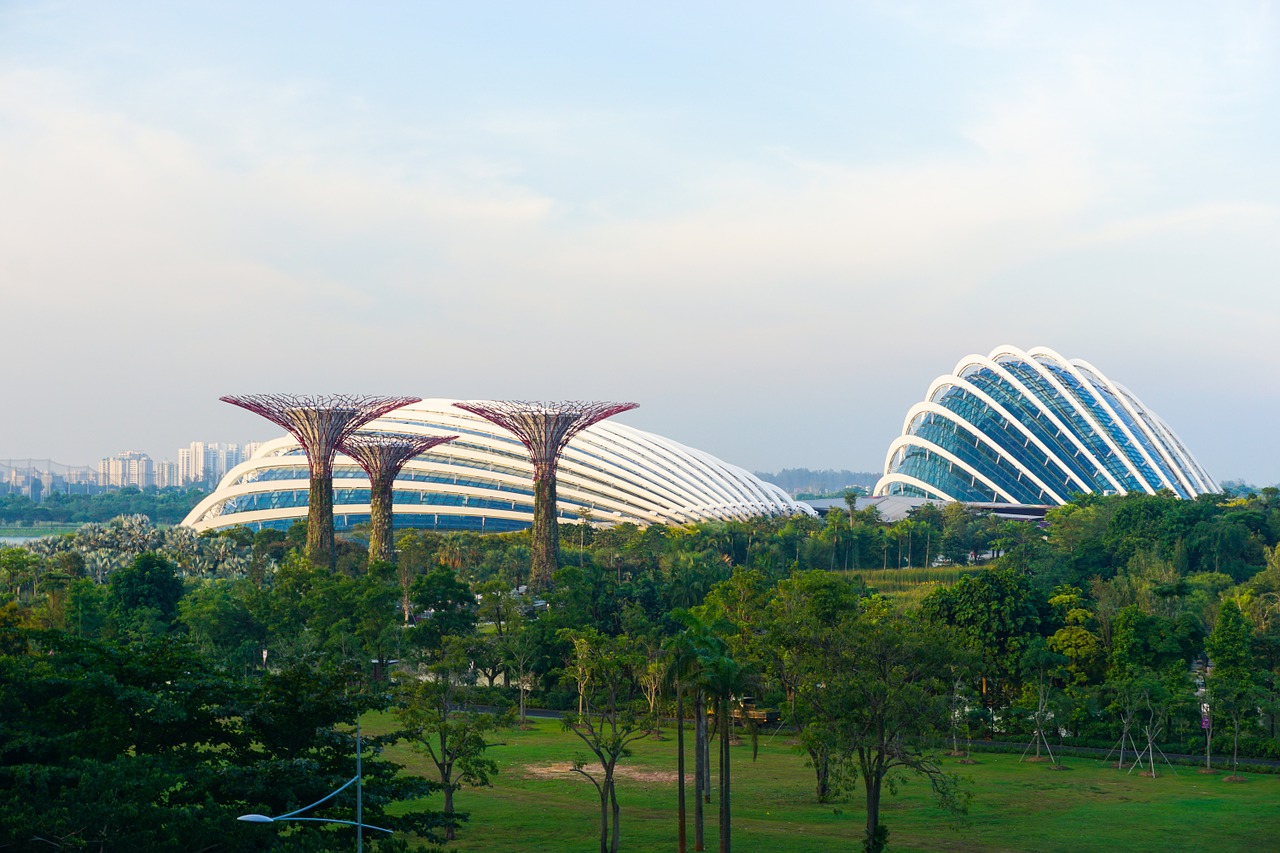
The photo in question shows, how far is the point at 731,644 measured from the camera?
5306 centimetres

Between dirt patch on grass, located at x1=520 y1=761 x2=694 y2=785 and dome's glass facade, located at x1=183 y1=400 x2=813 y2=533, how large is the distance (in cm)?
7246

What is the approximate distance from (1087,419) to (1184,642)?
70.5m

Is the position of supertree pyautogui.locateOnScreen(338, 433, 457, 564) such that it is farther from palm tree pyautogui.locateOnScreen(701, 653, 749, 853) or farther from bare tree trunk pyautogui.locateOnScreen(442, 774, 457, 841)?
palm tree pyautogui.locateOnScreen(701, 653, 749, 853)

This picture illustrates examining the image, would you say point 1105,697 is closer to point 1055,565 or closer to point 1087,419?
point 1055,565

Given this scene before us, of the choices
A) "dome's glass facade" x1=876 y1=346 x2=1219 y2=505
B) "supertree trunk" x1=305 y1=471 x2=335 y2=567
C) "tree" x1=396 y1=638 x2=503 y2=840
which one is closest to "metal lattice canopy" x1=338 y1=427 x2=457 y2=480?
"supertree trunk" x1=305 y1=471 x2=335 y2=567

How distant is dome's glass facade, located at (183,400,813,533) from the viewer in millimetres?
126000

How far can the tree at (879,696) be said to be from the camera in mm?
40406

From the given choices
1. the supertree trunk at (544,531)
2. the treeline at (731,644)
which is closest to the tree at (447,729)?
the treeline at (731,644)

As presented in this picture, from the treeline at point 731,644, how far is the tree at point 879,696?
98mm

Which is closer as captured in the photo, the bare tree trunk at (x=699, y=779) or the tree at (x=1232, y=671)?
the bare tree trunk at (x=699, y=779)

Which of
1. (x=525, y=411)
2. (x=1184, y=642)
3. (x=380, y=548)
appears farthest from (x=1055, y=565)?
(x=380, y=548)

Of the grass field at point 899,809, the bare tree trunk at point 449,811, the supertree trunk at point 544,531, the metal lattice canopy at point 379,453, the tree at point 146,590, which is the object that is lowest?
the grass field at point 899,809

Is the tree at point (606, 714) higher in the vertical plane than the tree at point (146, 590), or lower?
lower

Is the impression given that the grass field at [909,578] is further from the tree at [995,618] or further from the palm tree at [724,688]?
the palm tree at [724,688]
